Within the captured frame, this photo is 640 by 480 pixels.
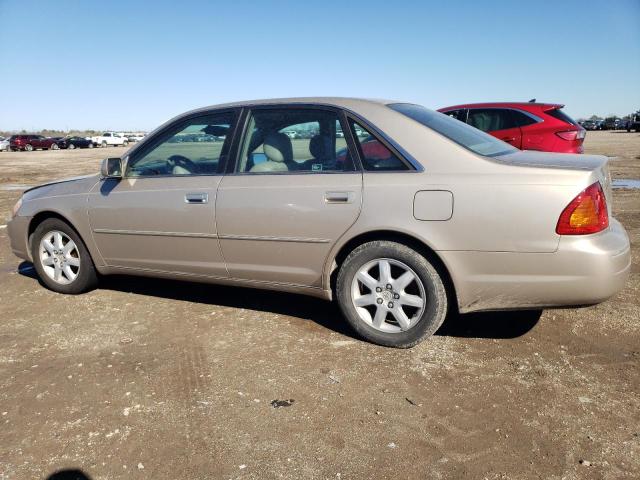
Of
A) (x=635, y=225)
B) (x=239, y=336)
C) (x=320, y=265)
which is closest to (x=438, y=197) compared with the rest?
(x=320, y=265)

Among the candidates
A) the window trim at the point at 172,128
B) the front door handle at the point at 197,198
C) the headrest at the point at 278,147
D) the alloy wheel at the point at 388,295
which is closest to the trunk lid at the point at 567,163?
the alloy wheel at the point at 388,295

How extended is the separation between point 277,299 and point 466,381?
195cm

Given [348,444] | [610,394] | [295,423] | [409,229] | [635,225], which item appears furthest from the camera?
[635,225]

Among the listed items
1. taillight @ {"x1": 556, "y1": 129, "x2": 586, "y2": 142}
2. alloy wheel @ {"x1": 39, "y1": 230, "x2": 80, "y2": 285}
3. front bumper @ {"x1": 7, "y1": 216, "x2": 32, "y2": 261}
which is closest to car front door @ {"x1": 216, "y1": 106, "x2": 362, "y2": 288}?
alloy wheel @ {"x1": 39, "y1": 230, "x2": 80, "y2": 285}

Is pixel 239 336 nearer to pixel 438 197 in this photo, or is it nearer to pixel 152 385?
pixel 152 385

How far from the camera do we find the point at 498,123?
861 cm

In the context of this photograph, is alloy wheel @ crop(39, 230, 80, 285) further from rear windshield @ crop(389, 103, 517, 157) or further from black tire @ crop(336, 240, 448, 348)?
rear windshield @ crop(389, 103, 517, 157)

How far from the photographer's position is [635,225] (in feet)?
22.3

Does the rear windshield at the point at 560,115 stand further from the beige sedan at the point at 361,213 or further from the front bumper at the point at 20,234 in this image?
the front bumper at the point at 20,234

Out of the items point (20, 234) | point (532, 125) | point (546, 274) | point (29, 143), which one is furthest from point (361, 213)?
point (29, 143)

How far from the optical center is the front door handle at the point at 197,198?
3.80 meters

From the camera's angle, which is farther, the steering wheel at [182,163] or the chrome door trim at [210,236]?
the steering wheel at [182,163]

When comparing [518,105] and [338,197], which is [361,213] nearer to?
[338,197]

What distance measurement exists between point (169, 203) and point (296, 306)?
1.30 m
